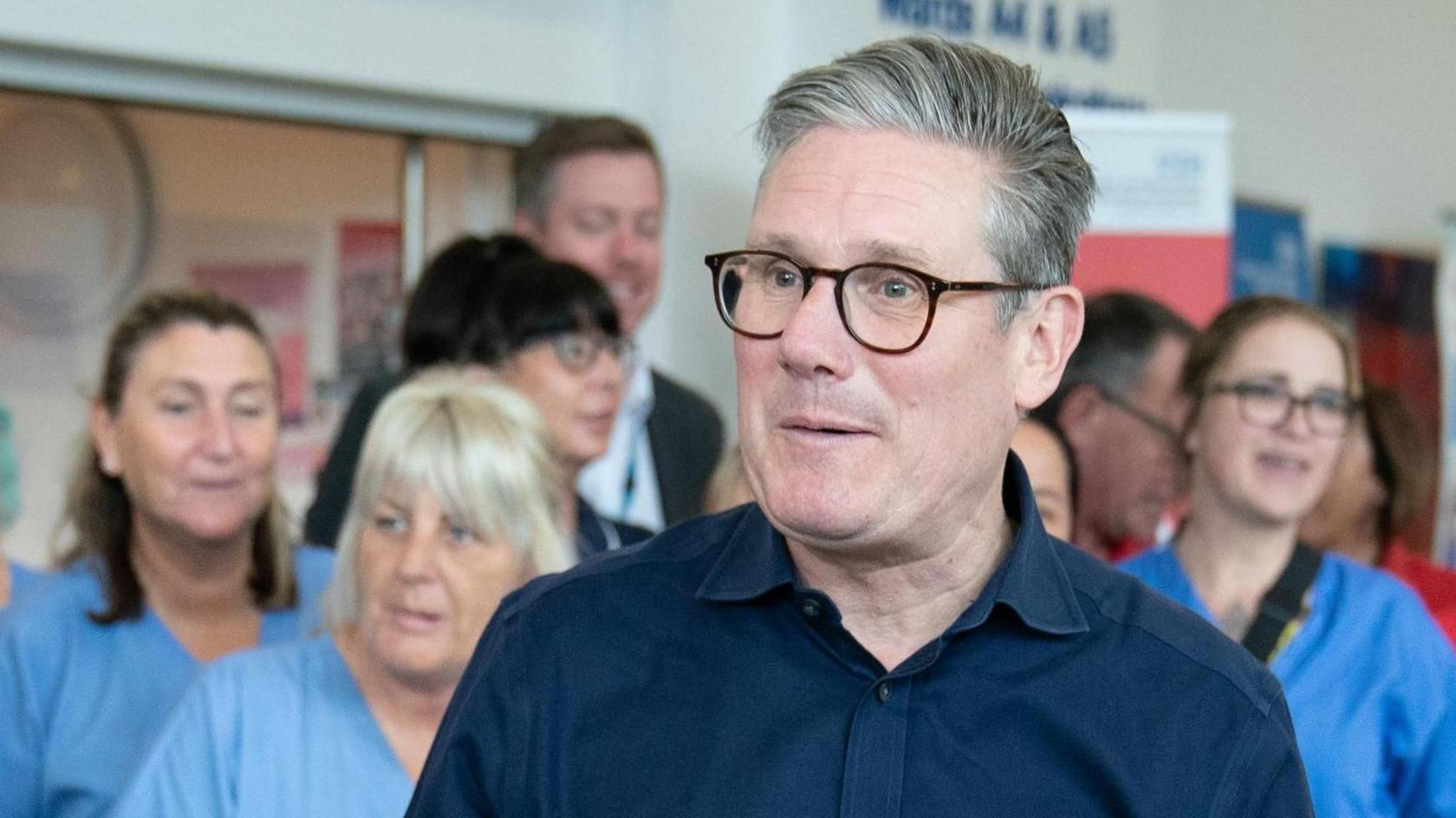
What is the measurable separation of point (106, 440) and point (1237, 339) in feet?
6.63

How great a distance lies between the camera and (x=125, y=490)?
3225 millimetres

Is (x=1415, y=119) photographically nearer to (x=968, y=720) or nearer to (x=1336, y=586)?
(x=1336, y=586)

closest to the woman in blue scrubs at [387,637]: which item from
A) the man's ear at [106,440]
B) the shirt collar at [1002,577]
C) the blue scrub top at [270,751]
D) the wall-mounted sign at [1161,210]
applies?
the blue scrub top at [270,751]

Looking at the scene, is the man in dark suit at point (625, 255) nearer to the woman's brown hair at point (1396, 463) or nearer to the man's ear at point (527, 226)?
the man's ear at point (527, 226)

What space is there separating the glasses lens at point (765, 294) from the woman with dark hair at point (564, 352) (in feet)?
6.08

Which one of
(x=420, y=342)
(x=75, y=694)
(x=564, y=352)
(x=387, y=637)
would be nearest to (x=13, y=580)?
(x=75, y=694)

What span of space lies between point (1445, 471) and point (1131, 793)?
5.86m

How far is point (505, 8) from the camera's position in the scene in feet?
16.9

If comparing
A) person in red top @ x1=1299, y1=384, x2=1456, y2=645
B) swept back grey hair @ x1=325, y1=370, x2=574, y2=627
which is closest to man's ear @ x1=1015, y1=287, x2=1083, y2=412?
swept back grey hair @ x1=325, y1=370, x2=574, y2=627

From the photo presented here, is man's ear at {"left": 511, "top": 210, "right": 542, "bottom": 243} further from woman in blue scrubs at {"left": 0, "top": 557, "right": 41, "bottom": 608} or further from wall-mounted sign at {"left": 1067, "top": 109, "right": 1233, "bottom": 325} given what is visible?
wall-mounted sign at {"left": 1067, "top": 109, "right": 1233, "bottom": 325}

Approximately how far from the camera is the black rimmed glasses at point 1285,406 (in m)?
3.03

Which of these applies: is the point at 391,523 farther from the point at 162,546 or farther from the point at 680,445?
the point at 680,445

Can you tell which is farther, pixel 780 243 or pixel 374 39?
pixel 374 39

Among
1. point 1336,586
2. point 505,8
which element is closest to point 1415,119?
point 505,8
